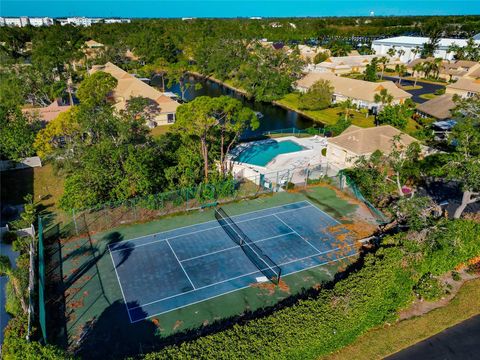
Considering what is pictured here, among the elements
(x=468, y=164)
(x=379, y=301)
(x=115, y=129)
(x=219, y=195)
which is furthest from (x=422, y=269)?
(x=115, y=129)

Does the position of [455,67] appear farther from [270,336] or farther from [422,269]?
[270,336]

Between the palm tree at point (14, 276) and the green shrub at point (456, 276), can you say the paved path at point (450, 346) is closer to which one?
the green shrub at point (456, 276)

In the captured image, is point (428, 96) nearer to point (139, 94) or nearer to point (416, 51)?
point (416, 51)

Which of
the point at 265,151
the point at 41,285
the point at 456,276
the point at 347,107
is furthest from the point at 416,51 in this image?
the point at 41,285

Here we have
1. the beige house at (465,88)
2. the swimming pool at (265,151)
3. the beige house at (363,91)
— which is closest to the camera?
the swimming pool at (265,151)

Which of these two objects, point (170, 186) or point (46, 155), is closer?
point (170, 186)

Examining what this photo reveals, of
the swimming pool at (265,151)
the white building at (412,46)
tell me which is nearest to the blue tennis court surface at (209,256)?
the swimming pool at (265,151)

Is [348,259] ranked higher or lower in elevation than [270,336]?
lower
